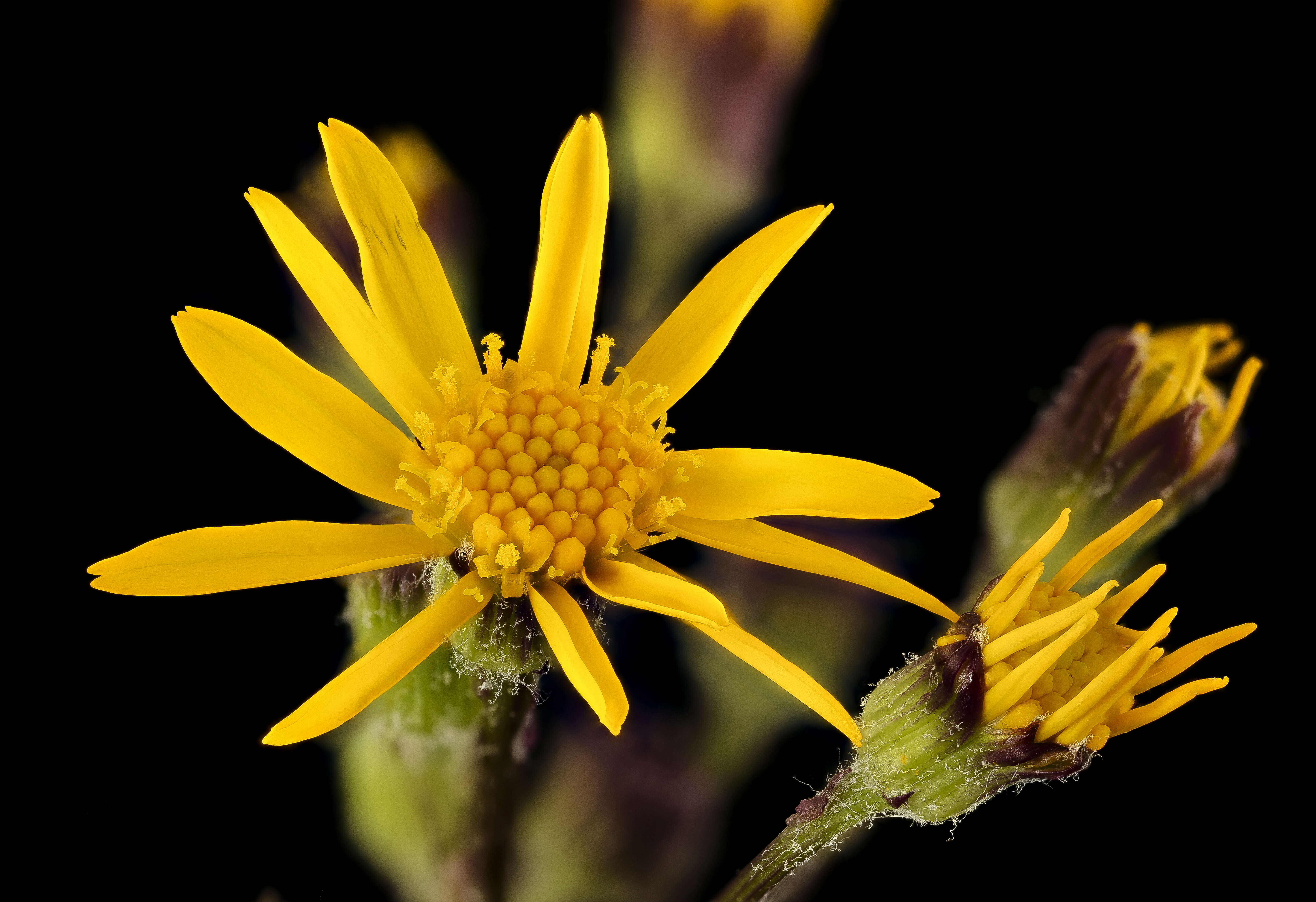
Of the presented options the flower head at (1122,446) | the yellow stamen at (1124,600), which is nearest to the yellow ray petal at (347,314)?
the yellow stamen at (1124,600)

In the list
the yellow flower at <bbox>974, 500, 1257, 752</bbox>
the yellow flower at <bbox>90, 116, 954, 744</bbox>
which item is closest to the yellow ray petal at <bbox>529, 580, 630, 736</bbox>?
the yellow flower at <bbox>90, 116, 954, 744</bbox>

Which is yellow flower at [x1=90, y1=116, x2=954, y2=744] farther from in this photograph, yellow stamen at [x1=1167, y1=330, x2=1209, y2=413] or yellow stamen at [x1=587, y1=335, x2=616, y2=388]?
yellow stamen at [x1=1167, y1=330, x2=1209, y2=413]

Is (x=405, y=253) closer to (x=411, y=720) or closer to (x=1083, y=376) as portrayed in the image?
(x=411, y=720)

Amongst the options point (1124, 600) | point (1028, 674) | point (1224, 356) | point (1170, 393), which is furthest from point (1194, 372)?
point (1028, 674)

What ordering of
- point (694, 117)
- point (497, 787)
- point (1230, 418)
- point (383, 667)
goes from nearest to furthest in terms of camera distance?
point (383, 667) → point (497, 787) → point (1230, 418) → point (694, 117)

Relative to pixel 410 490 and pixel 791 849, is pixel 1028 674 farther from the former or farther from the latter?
pixel 410 490

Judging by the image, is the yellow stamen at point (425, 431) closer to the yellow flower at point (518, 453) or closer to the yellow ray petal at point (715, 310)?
the yellow flower at point (518, 453)
